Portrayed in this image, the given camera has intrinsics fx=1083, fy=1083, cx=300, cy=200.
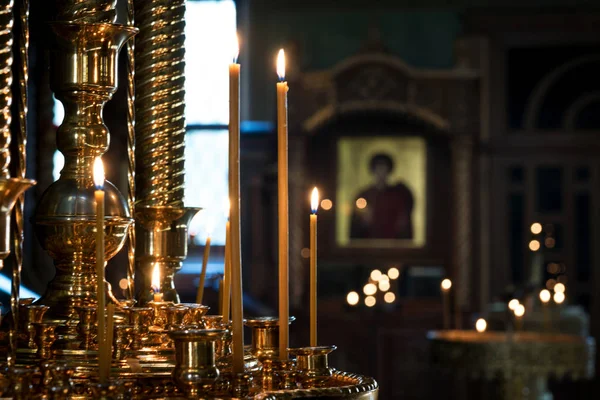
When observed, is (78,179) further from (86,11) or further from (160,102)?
(160,102)

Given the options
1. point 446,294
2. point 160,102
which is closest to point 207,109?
point 446,294

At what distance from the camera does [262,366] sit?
4.35ft

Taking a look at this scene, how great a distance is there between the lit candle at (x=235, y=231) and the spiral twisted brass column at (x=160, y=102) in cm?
46

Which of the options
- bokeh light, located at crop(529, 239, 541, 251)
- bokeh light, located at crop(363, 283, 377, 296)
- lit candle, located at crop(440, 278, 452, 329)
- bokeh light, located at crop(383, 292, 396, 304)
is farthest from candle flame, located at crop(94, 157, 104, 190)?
bokeh light, located at crop(383, 292, 396, 304)

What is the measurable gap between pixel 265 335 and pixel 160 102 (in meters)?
0.41

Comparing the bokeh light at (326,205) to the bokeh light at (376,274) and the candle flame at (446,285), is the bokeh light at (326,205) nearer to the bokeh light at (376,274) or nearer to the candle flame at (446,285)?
the bokeh light at (376,274)

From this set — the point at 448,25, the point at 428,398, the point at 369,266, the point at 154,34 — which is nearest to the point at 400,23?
the point at 448,25

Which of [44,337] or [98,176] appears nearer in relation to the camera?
[98,176]

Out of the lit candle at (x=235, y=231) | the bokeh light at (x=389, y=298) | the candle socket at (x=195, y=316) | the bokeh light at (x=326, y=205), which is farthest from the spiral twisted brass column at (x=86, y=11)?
the bokeh light at (x=326, y=205)

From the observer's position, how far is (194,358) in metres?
1.06

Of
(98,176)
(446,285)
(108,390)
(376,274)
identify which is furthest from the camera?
(376,274)

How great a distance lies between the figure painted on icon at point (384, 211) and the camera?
12719 millimetres

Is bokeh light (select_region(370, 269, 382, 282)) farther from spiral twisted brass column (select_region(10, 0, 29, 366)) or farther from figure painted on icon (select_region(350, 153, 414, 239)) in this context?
spiral twisted brass column (select_region(10, 0, 29, 366))

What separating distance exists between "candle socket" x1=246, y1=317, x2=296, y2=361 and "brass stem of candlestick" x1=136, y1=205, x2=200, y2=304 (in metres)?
0.20
